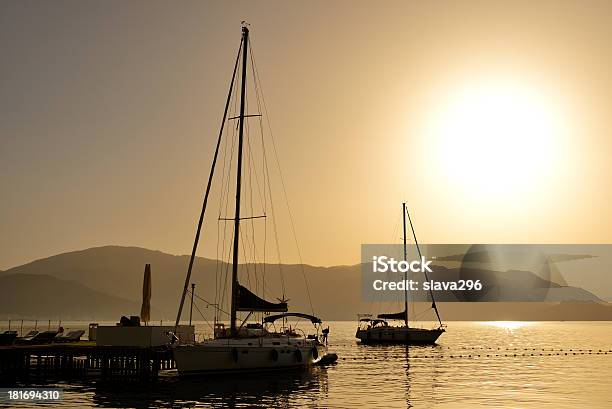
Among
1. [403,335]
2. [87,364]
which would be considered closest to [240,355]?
[87,364]

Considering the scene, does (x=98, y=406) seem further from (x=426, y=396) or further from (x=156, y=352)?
(x=426, y=396)

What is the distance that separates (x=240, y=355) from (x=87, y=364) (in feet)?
51.7

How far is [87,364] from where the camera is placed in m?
60.1

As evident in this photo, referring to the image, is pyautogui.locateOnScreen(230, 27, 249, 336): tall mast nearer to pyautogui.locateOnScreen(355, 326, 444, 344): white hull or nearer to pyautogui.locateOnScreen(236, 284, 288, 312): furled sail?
pyautogui.locateOnScreen(236, 284, 288, 312): furled sail

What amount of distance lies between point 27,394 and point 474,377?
35.2 metres

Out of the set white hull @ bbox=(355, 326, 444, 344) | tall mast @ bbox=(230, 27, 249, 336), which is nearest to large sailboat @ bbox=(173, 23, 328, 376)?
tall mast @ bbox=(230, 27, 249, 336)

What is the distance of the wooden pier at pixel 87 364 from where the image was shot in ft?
182

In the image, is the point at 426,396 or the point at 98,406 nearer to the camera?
the point at 98,406

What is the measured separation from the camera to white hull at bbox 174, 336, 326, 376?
49.7m

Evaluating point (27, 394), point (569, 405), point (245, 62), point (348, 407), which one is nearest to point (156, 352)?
point (27, 394)

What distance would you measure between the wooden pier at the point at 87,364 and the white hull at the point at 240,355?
5.47 meters

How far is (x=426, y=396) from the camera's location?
4728cm

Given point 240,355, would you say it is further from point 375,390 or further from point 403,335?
point 403,335

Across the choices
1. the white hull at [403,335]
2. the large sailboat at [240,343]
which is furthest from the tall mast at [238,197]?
the white hull at [403,335]
